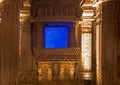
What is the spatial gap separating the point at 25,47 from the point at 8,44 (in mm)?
7920

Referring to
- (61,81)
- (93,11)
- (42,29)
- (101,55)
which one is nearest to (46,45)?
(42,29)

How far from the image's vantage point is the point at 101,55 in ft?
36.1

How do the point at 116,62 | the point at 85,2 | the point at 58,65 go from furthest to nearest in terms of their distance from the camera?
the point at 58,65 < the point at 85,2 < the point at 116,62

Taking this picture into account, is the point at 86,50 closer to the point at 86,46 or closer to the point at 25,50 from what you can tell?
the point at 86,46

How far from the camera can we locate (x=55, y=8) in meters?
19.6

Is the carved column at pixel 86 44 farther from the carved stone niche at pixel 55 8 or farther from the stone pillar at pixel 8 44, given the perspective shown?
the stone pillar at pixel 8 44

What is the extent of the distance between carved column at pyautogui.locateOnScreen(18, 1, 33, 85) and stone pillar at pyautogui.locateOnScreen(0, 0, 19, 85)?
764 cm

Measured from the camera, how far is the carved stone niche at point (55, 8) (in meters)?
19.5

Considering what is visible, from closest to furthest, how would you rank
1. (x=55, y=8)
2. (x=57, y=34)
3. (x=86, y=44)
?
(x=86, y=44), (x=55, y=8), (x=57, y=34)

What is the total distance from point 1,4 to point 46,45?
9.08 meters

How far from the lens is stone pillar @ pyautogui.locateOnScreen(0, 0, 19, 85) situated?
419 inches

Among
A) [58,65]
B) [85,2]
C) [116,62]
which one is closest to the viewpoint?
[116,62]

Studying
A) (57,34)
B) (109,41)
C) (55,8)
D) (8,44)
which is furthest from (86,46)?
(8,44)

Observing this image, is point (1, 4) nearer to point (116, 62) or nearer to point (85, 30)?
point (116, 62)
